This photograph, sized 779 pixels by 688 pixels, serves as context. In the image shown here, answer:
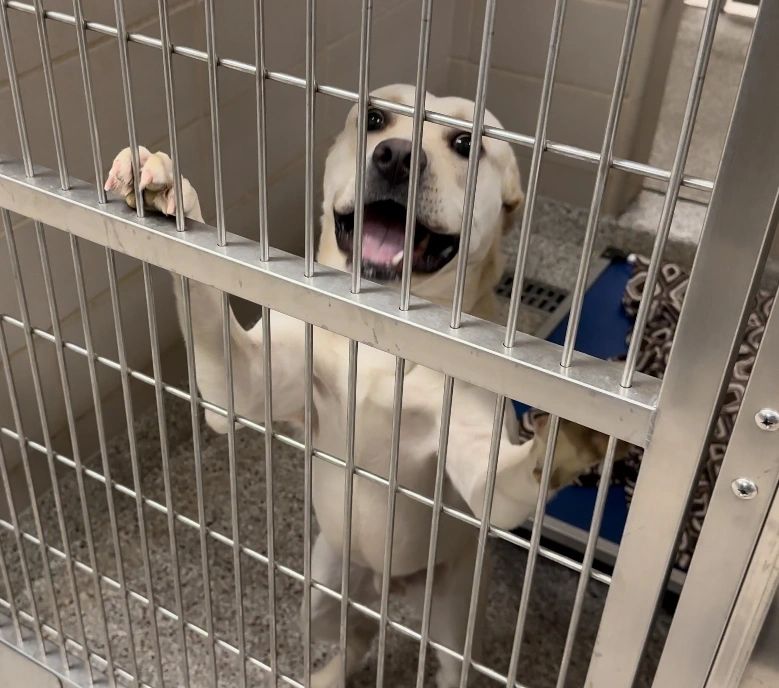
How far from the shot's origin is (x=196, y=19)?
1.10 m

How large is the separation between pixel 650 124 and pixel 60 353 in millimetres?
1335

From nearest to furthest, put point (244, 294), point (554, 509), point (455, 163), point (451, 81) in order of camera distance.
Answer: point (244, 294) < point (455, 163) < point (554, 509) < point (451, 81)

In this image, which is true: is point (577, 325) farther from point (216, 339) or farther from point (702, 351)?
point (216, 339)

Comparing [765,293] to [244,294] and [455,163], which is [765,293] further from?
[244,294]

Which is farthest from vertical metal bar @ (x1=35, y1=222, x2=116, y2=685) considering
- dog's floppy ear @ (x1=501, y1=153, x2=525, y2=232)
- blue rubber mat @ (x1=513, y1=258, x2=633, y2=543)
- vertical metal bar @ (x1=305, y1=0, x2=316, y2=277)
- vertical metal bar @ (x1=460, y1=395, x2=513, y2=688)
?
blue rubber mat @ (x1=513, y1=258, x2=633, y2=543)

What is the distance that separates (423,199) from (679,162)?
38 centimetres

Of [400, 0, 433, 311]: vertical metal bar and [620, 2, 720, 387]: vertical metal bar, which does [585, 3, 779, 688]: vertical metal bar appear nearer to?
[620, 2, 720, 387]: vertical metal bar

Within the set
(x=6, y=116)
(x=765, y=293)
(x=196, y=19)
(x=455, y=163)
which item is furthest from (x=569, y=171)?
(x=6, y=116)

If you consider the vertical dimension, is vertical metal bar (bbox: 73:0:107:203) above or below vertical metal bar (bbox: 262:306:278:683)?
above

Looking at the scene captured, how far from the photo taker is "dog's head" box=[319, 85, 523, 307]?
725 mm

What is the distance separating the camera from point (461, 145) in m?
0.81

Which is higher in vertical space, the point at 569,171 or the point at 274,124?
the point at 274,124

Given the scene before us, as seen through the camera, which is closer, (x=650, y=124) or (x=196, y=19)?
(x=196, y=19)

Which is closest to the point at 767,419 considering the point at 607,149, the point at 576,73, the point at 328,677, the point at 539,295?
the point at 607,149
